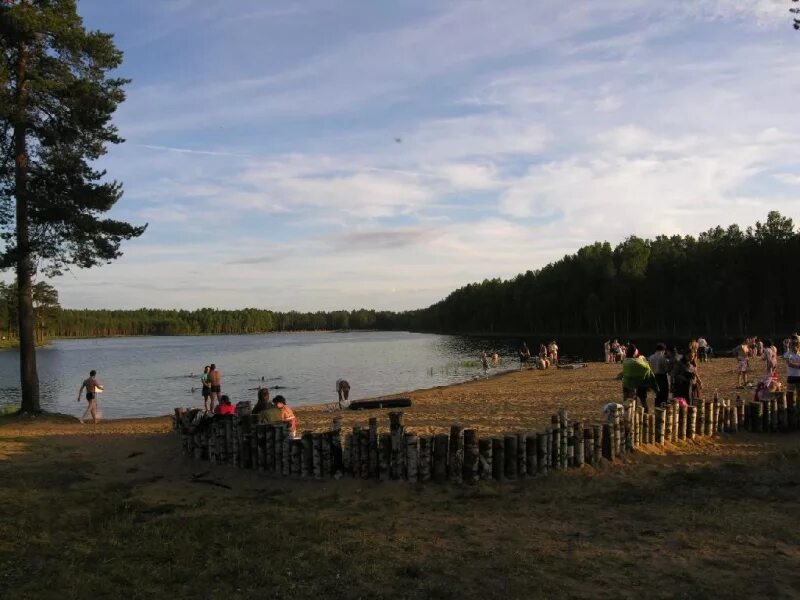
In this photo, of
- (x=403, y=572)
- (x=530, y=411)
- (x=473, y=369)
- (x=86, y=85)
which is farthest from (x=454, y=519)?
(x=473, y=369)

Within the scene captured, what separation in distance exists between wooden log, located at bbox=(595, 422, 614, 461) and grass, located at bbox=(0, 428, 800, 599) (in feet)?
0.97

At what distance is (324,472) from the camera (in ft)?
33.7

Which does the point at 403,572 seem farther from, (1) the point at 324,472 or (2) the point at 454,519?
(1) the point at 324,472

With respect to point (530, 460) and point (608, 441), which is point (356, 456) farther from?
point (608, 441)

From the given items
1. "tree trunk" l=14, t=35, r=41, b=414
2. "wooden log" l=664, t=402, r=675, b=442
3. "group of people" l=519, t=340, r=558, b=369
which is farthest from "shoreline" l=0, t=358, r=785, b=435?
"group of people" l=519, t=340, r=558, b=369

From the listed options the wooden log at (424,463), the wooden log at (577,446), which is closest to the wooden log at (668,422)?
the wooden log at (577,446)

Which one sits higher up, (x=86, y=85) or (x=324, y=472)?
(x=86, y=85)

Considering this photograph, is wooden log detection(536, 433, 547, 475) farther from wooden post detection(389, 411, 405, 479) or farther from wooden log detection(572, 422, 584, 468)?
wooden post detection(389, 411, 405, 479)

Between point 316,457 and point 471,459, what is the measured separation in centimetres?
260

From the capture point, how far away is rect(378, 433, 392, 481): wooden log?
9906 mm

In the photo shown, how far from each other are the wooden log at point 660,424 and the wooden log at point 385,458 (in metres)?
5.56

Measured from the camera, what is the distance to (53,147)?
63.0 feet

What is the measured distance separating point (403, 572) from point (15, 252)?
689 inches

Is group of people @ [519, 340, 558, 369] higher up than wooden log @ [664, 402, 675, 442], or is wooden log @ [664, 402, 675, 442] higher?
wooden log @ [664, 402, 675, 442]
